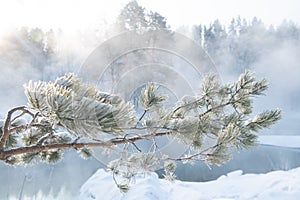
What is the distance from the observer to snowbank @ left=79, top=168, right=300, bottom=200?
3643 mm

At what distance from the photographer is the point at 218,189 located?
14.3 feet

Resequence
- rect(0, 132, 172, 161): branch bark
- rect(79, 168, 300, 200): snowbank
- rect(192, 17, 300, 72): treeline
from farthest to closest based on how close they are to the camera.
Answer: rect(192, 17, 300, 72): treeline
rect(79, 168, 300, 200): snowbank
rect(0, 132, 172, 161): branch bark

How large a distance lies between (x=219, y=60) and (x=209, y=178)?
15073mm

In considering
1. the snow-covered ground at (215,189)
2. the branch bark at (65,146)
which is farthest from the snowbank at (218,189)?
the branch bark at (65,146)

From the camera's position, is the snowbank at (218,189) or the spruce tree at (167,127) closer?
the spruce tree at (167,127)

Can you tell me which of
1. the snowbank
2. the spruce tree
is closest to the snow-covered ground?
the snowbank

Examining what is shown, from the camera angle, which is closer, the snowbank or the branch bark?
the branch bark

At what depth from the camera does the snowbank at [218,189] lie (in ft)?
12.0

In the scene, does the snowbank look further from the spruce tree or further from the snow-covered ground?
the spruce tree

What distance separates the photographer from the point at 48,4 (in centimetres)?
273

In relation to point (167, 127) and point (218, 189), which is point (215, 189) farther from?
point (167, 127)

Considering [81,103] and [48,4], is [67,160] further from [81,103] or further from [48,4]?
[81,103]

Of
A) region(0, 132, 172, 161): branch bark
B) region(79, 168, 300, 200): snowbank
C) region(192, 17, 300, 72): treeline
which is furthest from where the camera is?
region(192, 17, 300, 72): treeline

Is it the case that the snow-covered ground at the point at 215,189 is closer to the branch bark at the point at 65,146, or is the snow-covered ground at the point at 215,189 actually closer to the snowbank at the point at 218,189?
the snowbank at the point at 218,189
